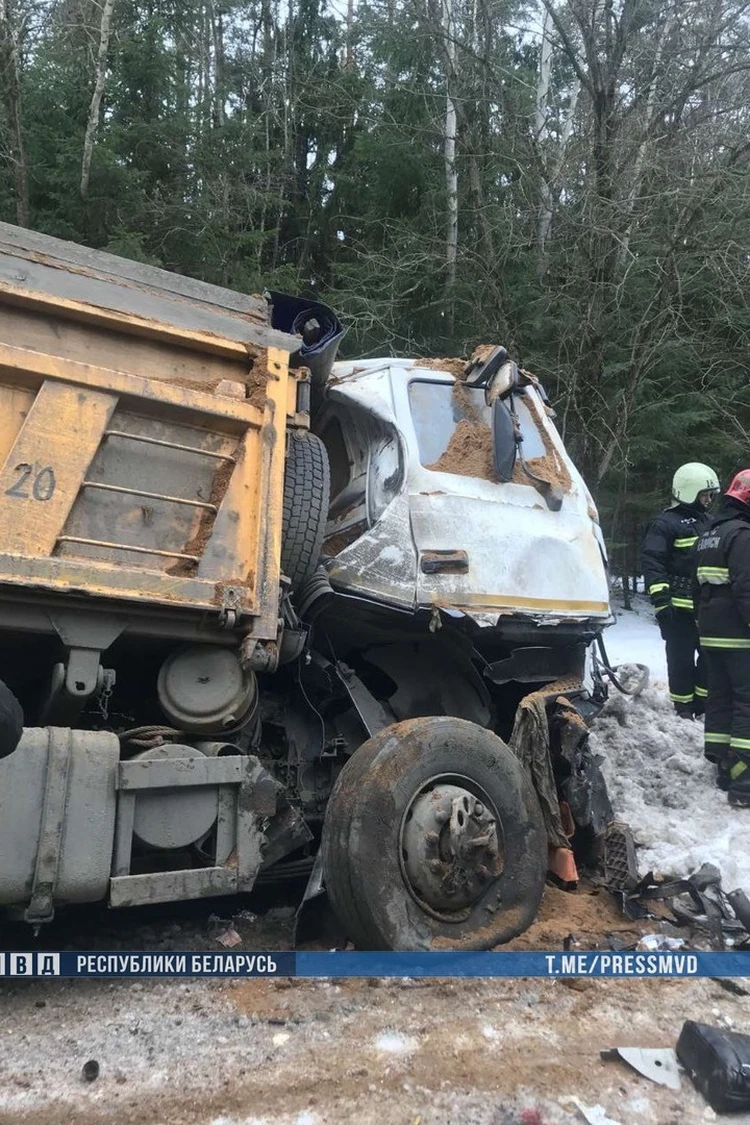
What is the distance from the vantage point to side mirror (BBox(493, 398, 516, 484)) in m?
4.47

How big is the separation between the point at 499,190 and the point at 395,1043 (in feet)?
46.6

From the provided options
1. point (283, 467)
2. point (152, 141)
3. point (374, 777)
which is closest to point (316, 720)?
point (374, 777)

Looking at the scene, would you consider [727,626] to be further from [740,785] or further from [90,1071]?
[90,1071]

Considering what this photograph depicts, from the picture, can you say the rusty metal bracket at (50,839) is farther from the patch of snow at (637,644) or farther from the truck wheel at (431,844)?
the patch of snow at (637,644)

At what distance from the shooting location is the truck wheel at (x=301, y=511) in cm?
378

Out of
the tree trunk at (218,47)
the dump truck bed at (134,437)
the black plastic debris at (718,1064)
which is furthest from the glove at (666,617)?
the tree trunk at (218,47)

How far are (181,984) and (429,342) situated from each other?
11530 millimetres

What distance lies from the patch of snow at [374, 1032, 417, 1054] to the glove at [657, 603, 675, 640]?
4.40 m

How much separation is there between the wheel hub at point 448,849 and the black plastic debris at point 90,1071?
1.29 meters

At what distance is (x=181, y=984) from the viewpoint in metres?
3.22

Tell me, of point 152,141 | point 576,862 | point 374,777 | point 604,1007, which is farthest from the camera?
A: point 152,141

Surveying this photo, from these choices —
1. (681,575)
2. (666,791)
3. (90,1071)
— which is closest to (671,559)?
(681,575)

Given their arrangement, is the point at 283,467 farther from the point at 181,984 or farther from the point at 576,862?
the point at 576,862

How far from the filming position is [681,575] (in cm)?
669
